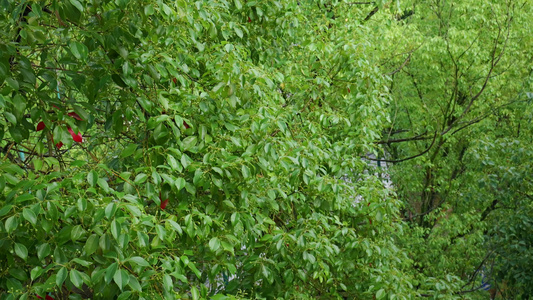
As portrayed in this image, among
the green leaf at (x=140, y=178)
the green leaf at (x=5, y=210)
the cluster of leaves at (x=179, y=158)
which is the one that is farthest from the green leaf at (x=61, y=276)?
the green leaf at (x=140, y=178)

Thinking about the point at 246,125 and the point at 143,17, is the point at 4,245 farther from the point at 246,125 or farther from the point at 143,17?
the point at 246,125

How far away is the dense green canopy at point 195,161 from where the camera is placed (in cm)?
315

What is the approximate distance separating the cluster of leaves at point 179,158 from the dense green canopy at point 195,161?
0.02 metres

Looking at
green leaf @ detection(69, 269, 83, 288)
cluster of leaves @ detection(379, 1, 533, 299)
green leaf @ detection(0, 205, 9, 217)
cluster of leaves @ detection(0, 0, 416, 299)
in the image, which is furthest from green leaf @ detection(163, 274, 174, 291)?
cluster of leaves @ detection(379, 1, 533, 299)

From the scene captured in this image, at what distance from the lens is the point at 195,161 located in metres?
4.12

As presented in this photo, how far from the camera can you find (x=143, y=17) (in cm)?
353

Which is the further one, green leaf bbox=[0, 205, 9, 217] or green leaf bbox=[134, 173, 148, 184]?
green leaf bbox=[134, 173, 148, 184]

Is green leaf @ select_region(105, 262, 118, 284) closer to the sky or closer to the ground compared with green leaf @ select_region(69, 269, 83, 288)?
closer to the sky

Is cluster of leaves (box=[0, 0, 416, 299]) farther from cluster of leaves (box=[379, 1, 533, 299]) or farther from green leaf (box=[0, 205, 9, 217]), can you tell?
cluster of leaves (box=[379, 1, 533, 299])

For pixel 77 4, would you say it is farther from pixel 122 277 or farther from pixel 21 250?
pixel 122 277

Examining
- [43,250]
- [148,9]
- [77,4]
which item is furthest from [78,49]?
[43,250]

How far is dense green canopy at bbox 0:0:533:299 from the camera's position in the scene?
10.3 ft

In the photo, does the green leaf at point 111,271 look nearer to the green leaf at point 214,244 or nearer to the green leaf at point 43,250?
the green leaf at point 43,250

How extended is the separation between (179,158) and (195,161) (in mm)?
223
